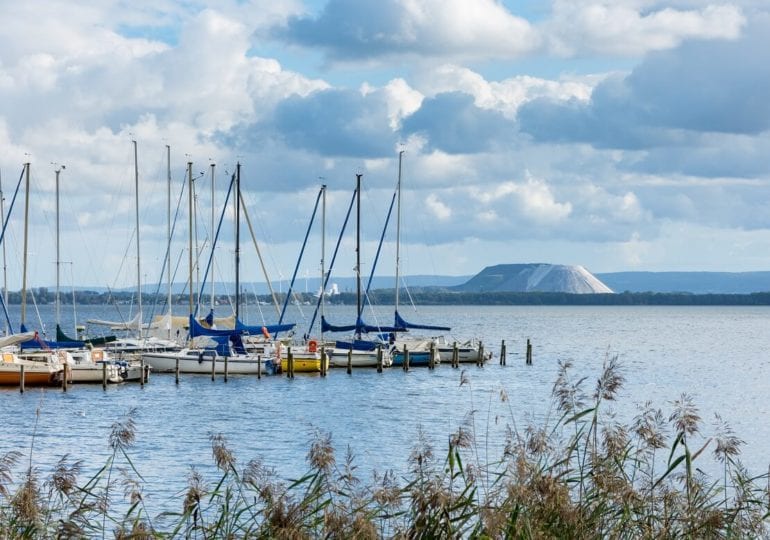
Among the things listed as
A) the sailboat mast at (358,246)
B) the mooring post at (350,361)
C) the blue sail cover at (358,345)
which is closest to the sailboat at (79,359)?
the mooring post at (350,361)

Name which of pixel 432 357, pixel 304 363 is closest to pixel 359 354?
pixel 304 363

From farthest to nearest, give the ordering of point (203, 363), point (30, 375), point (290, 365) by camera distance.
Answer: point (290, 365), point (203, 363), point (30, 375)

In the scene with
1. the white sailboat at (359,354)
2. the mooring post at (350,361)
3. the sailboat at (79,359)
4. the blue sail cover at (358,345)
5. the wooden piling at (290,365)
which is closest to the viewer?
the sailboat at (79,359)

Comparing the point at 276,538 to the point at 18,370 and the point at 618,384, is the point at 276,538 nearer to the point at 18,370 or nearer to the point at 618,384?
the point at 618,384

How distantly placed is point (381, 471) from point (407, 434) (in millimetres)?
10751

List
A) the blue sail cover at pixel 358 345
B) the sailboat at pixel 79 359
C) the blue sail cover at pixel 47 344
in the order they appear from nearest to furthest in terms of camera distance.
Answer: the sailboat at pixel 79 359 → the blue sail cover at pixel 47 344 → the blue sail cover at pixel 358 345

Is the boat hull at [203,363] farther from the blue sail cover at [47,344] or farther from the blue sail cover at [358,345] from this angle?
the blue sail cover at [358,345]

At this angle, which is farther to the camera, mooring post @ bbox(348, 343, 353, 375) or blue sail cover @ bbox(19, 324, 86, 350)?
mooring post @ bbox(348, 343, 353, 375)

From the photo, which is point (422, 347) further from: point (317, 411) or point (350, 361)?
point (317, 411)

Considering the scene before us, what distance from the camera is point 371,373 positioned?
67062 millimetres

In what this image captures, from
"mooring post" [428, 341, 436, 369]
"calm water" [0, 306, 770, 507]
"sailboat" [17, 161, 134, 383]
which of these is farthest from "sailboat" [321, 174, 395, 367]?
"sailboat" [17, 161, 134, 383]

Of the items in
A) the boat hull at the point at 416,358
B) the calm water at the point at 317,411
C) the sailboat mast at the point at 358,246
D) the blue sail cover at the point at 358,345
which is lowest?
the calm water at the point at 317,411

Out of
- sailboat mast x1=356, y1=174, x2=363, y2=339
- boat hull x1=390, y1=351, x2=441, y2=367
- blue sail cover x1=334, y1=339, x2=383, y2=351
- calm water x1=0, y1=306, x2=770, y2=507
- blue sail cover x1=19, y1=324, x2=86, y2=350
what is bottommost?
calm water x1=0, y1=306, x2=770, y2=507

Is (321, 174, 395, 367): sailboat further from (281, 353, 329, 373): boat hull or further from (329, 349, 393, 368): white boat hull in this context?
(281, 353, 329, 373): boat hull
